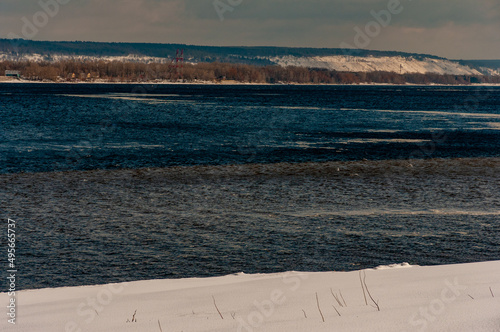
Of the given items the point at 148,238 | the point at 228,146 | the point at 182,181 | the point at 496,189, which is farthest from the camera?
the point at 228,146

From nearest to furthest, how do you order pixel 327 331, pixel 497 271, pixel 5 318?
pixel 327 331, pixel 5 318, pixel 497 271

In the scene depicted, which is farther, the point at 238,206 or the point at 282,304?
the point at 238,206

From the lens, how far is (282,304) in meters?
7.83

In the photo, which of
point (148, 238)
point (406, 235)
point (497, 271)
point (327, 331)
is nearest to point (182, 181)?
point (148, 238)

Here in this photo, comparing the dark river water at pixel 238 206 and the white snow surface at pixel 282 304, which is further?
the dark river water at pixel 238 206

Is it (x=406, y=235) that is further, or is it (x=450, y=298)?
(x=406, y=235)

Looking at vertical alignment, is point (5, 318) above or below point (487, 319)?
below

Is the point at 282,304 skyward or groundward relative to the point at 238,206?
skyward

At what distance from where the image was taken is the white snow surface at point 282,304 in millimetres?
6859

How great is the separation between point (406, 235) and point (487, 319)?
330 inches

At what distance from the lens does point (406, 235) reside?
49.0ft

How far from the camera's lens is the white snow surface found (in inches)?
270

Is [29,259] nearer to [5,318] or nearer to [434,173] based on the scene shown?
[5,318]

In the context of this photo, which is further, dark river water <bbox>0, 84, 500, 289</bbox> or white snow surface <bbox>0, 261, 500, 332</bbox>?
dark river water <bbox>0, 84, 500, 289</bbox>
